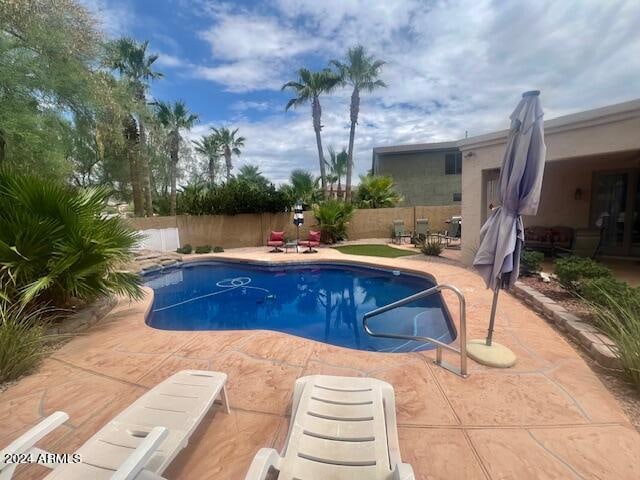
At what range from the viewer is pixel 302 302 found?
823cm

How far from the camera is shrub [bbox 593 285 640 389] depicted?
3002 millimetres

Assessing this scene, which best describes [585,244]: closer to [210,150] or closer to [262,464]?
[262,464]

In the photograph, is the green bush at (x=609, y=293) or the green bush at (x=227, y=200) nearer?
the green bush at (x=609, y=293)

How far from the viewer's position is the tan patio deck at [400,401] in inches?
86.4

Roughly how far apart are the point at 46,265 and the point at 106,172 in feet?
62.5

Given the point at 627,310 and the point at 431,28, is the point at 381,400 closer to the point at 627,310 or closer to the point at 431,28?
the point at 627,310

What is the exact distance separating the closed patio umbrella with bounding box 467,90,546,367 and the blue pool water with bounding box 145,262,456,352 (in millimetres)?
1718

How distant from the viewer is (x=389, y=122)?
2836 centimetres

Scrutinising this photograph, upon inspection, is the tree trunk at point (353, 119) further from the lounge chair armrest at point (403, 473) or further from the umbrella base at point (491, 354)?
the lounge chair armrest at point (403, 473)

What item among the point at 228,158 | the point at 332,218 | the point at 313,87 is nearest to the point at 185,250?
the point at 332,218

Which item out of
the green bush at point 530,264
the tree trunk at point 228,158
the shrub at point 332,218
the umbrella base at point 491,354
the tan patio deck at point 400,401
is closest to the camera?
A: the tan patio deck at point 400,401

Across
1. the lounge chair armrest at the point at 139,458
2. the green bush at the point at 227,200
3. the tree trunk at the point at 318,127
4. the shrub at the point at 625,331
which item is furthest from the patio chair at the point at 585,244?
the tree trunk at the point at 318,127

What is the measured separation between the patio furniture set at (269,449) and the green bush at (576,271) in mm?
4959

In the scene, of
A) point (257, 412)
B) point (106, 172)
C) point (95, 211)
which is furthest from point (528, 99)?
point (106, 172)
